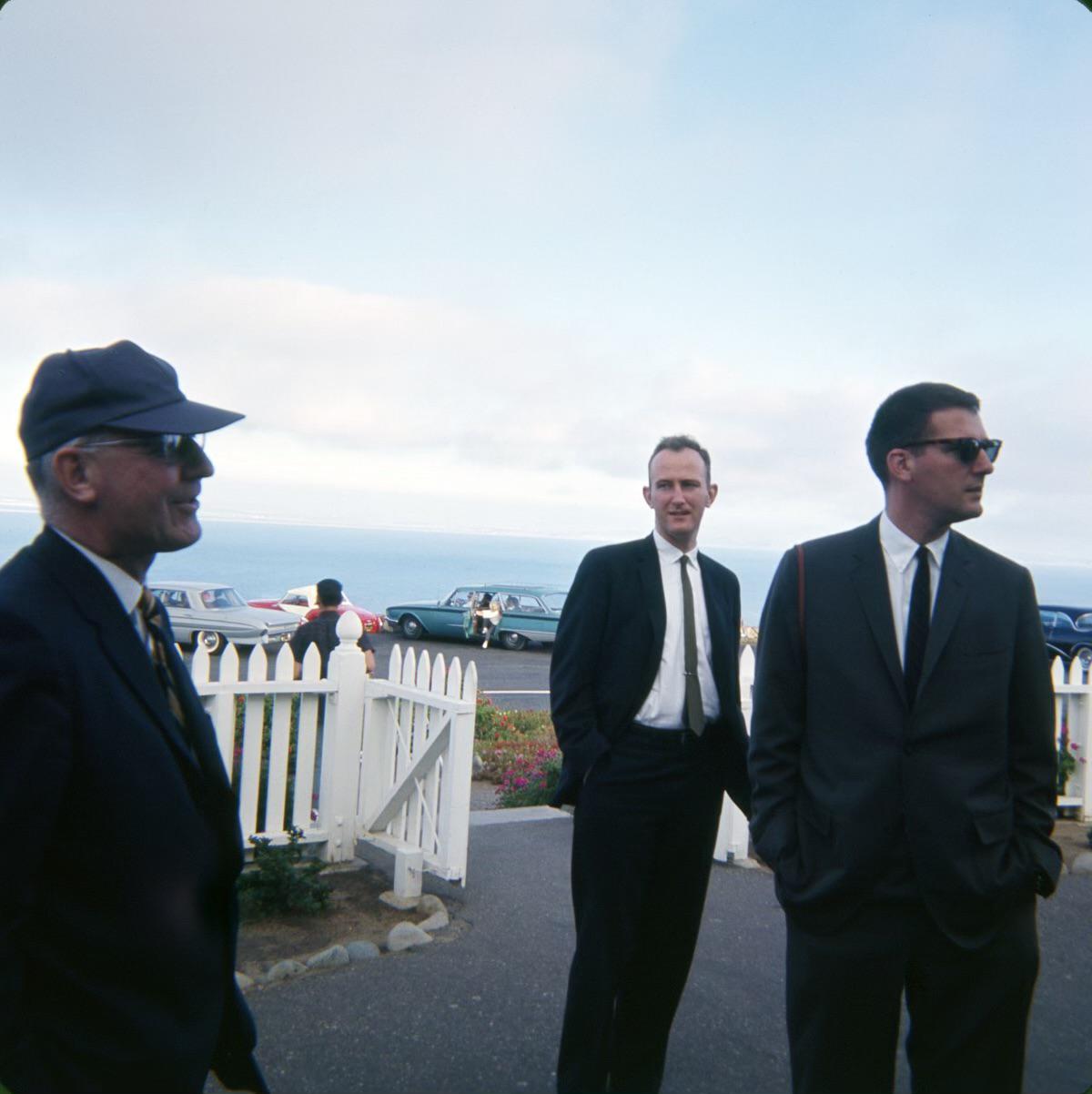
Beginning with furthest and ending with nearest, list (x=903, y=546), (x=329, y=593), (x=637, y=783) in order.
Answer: (x=329, y=593)
(x=637, y=783)
(x=903, y=546)

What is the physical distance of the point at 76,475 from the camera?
1.75m

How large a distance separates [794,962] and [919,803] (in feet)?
1.75

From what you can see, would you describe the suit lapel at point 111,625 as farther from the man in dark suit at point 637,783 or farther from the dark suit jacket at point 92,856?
the man in dark suit at point 637,783

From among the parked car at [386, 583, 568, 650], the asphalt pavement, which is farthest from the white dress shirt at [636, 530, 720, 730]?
the parked car at [386, 583, 568, 650]

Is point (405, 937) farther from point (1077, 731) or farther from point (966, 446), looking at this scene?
point (1077, 731)

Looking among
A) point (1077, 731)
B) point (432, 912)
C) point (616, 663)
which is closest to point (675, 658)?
point (616, 663)

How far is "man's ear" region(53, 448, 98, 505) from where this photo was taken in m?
1.74

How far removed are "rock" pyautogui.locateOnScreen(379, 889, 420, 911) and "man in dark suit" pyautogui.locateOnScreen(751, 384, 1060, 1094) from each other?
→ 322cm

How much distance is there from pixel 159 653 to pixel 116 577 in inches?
7.5

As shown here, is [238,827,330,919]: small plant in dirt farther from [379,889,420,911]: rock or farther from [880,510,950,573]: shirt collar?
[880,510,950,573]: shirt collar

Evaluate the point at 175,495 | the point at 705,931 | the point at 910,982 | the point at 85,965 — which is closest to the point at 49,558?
the point at 175,495

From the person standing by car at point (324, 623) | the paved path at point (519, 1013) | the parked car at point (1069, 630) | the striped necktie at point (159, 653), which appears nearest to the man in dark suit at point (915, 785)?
the paved path at point (519, 1013)

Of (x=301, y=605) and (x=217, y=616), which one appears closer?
(x=217, y=616)

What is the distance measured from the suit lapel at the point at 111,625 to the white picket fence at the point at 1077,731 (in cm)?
789
